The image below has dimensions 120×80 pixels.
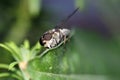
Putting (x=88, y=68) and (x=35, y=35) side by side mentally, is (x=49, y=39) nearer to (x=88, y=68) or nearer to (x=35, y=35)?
(x=88, y=68)

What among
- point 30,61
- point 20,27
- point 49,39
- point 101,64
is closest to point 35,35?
point 20,27

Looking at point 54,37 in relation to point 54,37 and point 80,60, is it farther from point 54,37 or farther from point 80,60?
point 80,60

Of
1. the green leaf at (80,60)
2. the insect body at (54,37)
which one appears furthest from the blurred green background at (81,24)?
the insect body at (54,37)

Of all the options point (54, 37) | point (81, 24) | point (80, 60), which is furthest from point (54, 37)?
point (81, 24)

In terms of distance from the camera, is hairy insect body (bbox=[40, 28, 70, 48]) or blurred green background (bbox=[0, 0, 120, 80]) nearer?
hairy insect body (bbox=[40, 28, 70, 48])

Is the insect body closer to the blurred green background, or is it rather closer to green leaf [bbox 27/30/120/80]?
green leaf [bbox 27/30/120/80]

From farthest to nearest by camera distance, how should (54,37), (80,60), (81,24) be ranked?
1. (81,24)
2. (80,60)
3. (54,37)

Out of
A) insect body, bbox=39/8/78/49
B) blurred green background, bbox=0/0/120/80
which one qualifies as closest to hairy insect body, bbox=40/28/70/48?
insect body, bbox=39/8/78/49
